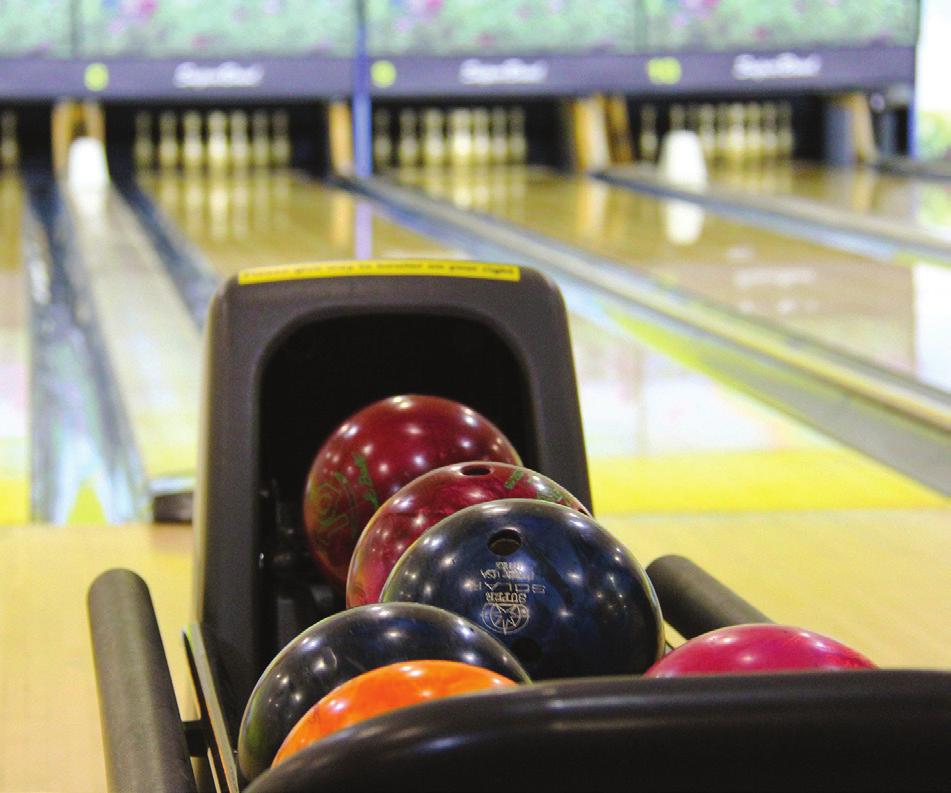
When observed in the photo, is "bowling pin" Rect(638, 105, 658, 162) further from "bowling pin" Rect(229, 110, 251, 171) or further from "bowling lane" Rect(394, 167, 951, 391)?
"bowling pin" Rect(229, 110, 251, 171)

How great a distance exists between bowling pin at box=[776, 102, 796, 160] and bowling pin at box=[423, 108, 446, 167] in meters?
1.54

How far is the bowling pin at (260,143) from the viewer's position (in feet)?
20.7

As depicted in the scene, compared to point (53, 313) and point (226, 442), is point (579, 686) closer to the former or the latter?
point (226, 442)

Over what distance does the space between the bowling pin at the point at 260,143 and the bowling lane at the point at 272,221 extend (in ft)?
0.34

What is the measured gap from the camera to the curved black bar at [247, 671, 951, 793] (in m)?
0.46

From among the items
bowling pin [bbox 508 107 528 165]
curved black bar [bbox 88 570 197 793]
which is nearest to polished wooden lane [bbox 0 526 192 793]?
curved black bar [bbox 88 570 197 793]

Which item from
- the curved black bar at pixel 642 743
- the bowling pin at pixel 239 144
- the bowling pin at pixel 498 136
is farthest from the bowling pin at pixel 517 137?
the curved black bar at pixel 642 743

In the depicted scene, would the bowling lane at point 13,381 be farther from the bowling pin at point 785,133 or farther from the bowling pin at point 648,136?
the bowling pin at point 785,133

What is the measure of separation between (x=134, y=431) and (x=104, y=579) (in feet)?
3.31

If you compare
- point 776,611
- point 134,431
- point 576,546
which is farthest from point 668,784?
point 134,431

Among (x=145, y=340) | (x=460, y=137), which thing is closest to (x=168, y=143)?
(x=460, y=137)

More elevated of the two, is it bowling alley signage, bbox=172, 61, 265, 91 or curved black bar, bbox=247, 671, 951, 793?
bowling alley signage, bbox=172, 61, 265, 91

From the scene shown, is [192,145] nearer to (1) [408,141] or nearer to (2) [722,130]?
(1) [408,141]

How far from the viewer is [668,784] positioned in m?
0.46
